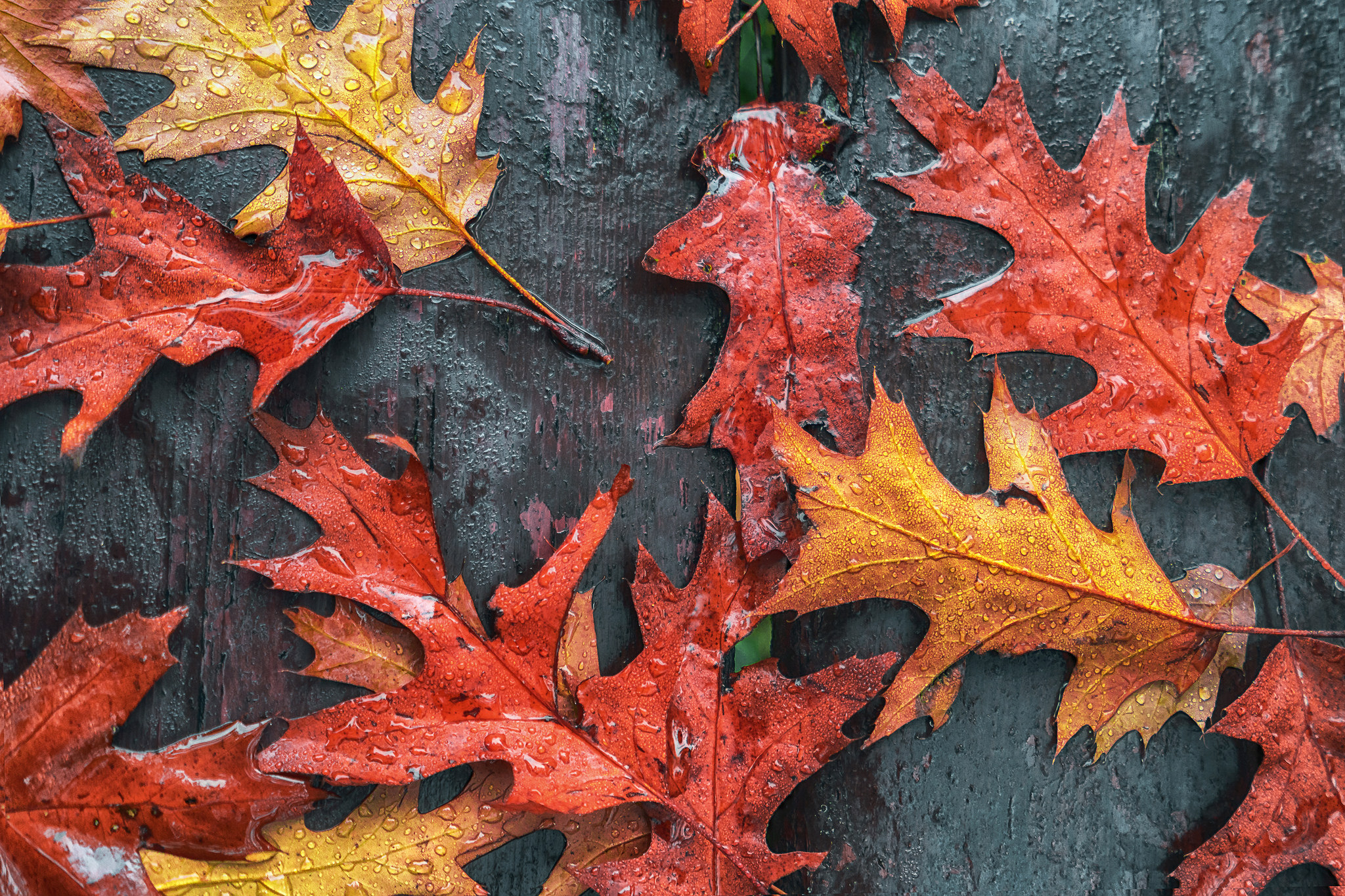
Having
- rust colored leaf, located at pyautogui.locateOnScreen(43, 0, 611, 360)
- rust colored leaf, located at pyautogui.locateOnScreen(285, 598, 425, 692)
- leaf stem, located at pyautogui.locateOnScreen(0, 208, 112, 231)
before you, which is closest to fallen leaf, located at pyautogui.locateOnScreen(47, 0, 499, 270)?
rust colored leaf, located at pyautogui.locateOnScreen(43, 0, 611, 360)

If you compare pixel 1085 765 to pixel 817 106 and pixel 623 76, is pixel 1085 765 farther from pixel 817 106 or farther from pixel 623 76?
pixel 623 76

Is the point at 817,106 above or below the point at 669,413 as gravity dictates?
above

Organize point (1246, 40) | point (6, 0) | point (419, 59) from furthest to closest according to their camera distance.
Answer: point (1246, 40) → point (419, 59) → point (6, 0)

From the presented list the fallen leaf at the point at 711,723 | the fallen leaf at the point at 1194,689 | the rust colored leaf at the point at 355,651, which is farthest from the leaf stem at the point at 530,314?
the fallen leaf at the point at 1194,689

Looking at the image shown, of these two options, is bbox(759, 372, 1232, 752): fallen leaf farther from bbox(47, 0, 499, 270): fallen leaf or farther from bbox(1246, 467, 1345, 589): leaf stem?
bbox(47, 0, 499, 270): fallen leaf

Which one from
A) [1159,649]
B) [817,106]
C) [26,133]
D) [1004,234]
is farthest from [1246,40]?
[26,133]

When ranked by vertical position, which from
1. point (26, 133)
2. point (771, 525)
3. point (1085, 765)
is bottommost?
point (1085, 765)
